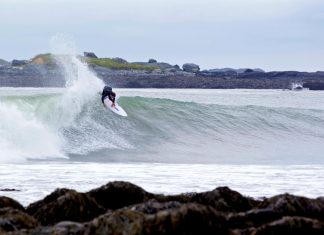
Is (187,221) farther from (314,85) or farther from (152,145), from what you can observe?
(314,85)

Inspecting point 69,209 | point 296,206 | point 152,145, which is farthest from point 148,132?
point 296,206

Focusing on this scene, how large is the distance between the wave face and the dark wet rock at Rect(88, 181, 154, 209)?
10.5 m

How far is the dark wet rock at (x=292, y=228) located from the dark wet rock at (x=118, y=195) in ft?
8.56

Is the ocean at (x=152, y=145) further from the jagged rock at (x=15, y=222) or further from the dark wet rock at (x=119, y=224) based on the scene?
the dark wet rock at (x=119, y=224)

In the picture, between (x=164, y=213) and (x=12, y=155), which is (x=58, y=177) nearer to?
(x=12, y=155)

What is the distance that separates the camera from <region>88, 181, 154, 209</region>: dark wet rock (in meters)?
8.48

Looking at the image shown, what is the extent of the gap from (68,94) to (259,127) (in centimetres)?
861

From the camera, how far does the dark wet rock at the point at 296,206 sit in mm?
7371

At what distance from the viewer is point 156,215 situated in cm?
588

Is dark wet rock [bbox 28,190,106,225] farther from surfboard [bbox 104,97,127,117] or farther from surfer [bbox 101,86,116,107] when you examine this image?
surfboard [bbox 104,97,127,117]

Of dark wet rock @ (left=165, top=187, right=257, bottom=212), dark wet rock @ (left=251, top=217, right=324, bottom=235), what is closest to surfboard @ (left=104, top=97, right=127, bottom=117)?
dark wet rock @ (left=165, top=187, right=257, bottom=212)

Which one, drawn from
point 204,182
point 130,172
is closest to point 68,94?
point 130,172

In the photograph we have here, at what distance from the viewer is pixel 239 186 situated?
40.6ft

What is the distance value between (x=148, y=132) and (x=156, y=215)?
2258cm
